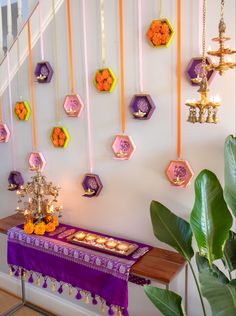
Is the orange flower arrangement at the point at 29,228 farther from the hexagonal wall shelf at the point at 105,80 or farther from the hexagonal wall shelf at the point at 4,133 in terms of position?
the hexagonal wall shelf at the point at 105,80

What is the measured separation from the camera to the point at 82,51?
7.32 ft

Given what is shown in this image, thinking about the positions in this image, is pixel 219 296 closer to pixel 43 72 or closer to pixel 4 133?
pixel 43 72

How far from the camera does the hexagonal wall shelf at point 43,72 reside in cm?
A: 238

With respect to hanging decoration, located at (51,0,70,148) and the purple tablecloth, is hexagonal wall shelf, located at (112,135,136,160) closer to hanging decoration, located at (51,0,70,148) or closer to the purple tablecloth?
hanging decoration, located at (51,0,70,148)

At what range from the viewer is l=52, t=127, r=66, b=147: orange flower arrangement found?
7.86ft

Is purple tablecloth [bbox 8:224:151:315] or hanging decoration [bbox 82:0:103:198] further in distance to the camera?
hanging decoration [bbox 82:0:103:198]

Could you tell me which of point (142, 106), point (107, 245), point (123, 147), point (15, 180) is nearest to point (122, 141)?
point (123, 147)

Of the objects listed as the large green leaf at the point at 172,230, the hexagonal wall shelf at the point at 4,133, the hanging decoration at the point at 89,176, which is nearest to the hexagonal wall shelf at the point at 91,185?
the hanging decoration at the point at 89,176

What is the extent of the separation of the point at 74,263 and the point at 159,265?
0.55 metres

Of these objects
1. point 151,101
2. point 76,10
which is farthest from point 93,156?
point 76,10

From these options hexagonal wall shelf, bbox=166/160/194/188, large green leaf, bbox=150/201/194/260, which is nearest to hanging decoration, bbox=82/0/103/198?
hexagonal wall shelf, bbox=166/160/194/188

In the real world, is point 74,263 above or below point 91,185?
below

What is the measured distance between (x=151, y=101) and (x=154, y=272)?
3.08ft

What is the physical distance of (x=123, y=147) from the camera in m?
2.14
